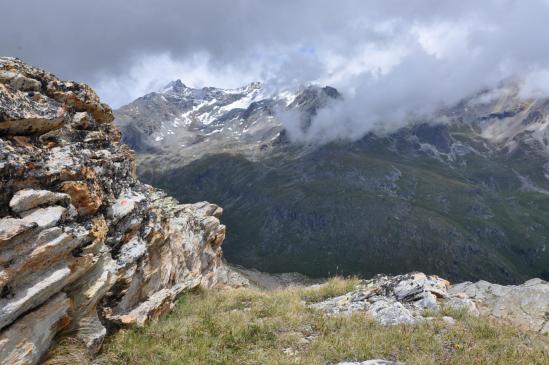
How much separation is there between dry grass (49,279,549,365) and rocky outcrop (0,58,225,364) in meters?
1.58

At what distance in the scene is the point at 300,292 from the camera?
25.0 metres

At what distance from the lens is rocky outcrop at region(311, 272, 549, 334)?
17.5 meters

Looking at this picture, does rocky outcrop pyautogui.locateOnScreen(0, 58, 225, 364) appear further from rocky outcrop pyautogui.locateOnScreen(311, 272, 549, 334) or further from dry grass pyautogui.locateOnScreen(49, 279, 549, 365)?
rocky outcrop pyautogui.locateOnScreen(311, 272, 549, 334)

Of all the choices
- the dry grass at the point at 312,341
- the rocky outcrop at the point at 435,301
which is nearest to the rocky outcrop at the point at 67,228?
the dry grass at the point at 312,341

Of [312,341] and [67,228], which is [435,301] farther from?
[67,228]

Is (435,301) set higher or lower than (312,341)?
lower

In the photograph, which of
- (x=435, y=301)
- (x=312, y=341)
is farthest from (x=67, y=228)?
(x=435, y=301)

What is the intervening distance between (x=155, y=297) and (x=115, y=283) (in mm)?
2762

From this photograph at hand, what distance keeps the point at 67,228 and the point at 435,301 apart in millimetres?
14499

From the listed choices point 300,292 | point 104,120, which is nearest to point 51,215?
point 104,120

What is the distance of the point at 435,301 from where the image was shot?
19.8 m

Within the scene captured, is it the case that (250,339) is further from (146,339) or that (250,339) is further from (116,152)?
(116,152)

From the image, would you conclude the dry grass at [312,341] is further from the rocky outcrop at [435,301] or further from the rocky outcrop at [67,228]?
the rocky outcrop at [67,228]

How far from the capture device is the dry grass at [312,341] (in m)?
12.4
